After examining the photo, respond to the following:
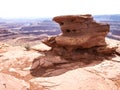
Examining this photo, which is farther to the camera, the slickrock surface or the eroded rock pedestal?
the eroded rock pedestal

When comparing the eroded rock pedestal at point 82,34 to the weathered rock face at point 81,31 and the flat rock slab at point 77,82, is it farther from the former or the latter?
the flat rock slab at point 77,82

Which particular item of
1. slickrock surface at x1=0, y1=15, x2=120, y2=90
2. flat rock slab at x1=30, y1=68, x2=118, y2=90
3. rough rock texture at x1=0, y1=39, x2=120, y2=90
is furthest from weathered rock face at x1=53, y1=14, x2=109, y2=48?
flat rock slab at x1=30, y1=68, x2=118, y2=90

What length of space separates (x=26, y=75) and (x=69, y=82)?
3427 mm

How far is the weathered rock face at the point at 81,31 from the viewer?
16.8m

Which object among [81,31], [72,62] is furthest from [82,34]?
[72,62]

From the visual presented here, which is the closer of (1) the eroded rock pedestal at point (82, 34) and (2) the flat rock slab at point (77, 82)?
(2) the flat rock slab at point (77, 82)

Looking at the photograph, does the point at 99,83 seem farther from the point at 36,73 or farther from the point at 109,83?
the point at 36,73

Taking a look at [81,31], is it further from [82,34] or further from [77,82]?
[77,82]

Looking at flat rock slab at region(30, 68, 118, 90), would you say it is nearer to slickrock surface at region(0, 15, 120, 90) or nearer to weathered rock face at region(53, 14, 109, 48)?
slickrock surface at region(0, 15, 120, 90)

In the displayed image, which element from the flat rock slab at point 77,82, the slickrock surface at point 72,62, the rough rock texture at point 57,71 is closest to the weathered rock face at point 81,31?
the slickrock surface at point 72,62

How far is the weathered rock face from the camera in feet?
55.0

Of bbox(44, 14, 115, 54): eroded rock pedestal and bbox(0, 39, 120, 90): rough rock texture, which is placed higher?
bbox(44, 14, 115, 54): eroded rock pedestal

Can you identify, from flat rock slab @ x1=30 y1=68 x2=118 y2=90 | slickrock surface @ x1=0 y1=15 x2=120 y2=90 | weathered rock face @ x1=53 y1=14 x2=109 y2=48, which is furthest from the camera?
weathered rock face @ x1=53 y1=14 x2=109 y2=48

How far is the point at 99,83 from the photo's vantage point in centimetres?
1264
